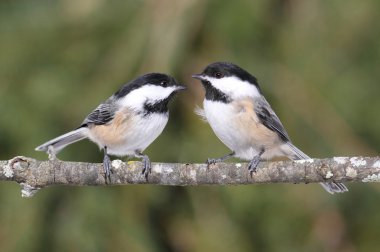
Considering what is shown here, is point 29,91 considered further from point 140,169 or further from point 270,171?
point 270,171

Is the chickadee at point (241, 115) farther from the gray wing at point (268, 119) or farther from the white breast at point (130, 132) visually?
the white breast at point (130, 132)

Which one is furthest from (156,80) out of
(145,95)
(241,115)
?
(241,115)

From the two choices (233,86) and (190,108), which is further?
(190,108)

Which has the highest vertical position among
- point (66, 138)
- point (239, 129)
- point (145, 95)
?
point (145, 95)

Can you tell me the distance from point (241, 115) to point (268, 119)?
16 centimetres

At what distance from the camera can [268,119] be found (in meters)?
2.83

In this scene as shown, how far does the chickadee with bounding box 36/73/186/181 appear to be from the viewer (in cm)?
267

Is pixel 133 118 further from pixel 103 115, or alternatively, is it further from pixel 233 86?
pixel 233 86

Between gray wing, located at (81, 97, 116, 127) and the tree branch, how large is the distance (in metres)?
0.58

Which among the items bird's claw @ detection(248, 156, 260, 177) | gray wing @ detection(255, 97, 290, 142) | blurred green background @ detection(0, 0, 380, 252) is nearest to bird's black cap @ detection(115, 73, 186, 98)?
gray wing @ detection(255, 97, 290, 142)

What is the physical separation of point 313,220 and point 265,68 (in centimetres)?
96

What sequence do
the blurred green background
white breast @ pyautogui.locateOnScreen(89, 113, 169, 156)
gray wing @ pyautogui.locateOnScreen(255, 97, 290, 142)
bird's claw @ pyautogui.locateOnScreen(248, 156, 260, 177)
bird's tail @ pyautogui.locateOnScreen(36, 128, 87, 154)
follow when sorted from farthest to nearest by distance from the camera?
the blurred green background, bird's tail @ pyautogui.locateOnScreen(36, 128, 87, 154), gray wing @ pyautogui.locateOnScreen(255, 97, 290, 142), white breast @ pyautogui.locateOnScreen(89, 113, 169, 156), bird's claw @ pyautogui.locateOnScreen(248, 156, 260, 177)

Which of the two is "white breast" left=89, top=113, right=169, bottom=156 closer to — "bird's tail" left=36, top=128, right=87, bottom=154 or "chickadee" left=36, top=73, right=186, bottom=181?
"chickadee" left=36, top=73, right=186, bottom=181

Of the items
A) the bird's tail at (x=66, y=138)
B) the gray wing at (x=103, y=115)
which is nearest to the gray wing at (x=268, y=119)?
the gray wing at (x=103, y=115)
